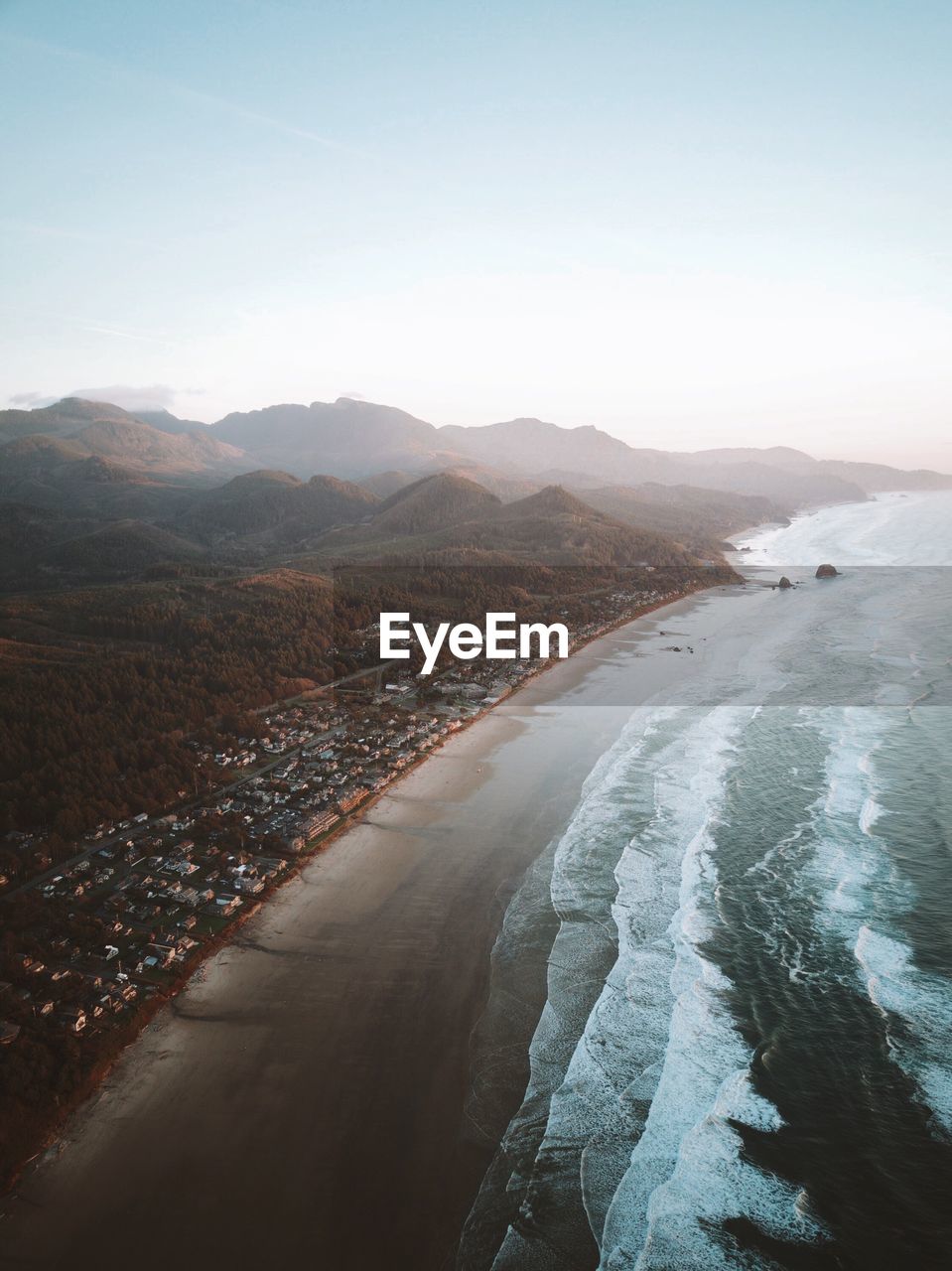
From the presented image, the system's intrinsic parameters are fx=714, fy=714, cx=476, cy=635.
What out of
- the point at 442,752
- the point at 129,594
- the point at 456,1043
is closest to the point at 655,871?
the point at 456,1043

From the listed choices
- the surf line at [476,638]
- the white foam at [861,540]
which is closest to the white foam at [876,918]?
the surf line at [476,638]

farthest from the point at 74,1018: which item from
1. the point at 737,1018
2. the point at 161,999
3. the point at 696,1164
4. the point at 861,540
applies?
the point at 861,540

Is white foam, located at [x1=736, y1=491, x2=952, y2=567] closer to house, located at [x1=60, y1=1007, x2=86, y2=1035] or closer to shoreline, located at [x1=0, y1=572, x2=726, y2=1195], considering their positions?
shoreline, located at [x1=0, y1=572, x2=726, y2=1195]

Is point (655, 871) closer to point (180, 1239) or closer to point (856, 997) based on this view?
point (856, 997)

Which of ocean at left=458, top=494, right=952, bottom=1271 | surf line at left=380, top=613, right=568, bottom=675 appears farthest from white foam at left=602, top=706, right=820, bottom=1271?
surf line at left=380, top=613, right=568, bottom=675

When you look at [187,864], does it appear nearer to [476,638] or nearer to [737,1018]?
[737,1018]

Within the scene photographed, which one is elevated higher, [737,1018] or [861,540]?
[861,540]
